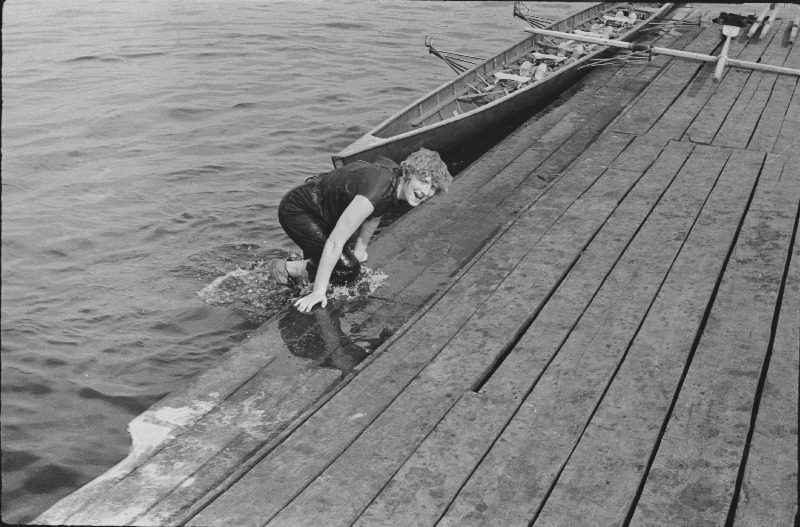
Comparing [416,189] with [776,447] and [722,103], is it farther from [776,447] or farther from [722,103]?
[722,103]

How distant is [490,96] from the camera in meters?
11.0

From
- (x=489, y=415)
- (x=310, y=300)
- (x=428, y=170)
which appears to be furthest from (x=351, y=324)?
(x=489, y=415)

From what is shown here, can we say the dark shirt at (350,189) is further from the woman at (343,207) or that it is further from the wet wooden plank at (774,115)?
the wet wooden plank at (774,115)

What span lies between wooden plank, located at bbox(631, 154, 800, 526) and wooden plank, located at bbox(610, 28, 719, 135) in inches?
104

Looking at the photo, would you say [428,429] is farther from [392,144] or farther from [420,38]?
[420,38]

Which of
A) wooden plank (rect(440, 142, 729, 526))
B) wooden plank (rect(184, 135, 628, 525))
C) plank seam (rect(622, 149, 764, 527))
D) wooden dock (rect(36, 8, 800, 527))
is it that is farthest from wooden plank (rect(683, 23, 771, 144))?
wooden plank (rect(184, 135, 628, 525))

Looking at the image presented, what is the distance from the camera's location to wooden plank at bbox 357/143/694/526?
3.58 m

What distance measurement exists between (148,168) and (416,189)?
6002 mm

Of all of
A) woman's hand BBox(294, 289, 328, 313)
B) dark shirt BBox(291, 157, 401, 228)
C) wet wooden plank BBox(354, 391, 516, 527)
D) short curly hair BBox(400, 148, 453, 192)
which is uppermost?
short curly hair BBox(400, 148, 453, 192)

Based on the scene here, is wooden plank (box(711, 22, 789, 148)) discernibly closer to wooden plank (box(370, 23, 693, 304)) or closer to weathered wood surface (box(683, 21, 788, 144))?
weathered wood surface (box(683, 21, 788, 144))

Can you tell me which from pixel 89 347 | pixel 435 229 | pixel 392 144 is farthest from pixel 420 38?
pixel 89 347

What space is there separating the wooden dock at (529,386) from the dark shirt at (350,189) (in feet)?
2.31

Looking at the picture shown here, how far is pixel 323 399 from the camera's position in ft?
14.2

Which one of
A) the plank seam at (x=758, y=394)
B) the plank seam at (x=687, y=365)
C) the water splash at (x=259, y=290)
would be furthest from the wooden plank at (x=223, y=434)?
the plank seam at (x=758, y=394)
